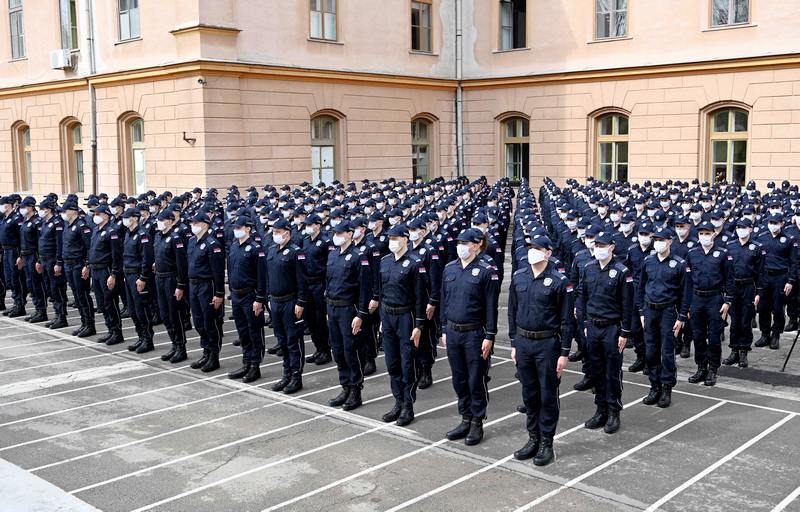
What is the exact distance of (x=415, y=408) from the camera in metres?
9.22

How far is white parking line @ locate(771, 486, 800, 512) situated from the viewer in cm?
641

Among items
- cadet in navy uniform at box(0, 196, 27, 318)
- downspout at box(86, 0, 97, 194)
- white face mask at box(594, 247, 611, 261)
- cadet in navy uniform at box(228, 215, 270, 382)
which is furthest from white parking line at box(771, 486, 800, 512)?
downspout at box(86, 0, 97, 194)

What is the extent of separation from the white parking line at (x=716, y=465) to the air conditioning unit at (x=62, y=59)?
75.6 feet

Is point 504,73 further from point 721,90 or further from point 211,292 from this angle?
point 211,292

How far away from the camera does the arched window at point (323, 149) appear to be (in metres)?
24.8

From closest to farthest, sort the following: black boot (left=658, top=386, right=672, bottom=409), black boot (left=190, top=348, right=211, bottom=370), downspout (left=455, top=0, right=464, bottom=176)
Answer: black boot (left=658, top=386, right=672, bottom=409), black boot (left=190, top=348, right=211, bottom=370), downspout (left=455, top=0, right=464, bottom=176)

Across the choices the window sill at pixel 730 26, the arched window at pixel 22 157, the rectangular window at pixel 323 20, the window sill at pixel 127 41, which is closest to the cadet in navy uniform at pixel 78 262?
the window sill at pixel 127 41

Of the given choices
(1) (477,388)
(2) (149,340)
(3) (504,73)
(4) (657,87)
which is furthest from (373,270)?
(3) (504,73)

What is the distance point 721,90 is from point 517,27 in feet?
24.3

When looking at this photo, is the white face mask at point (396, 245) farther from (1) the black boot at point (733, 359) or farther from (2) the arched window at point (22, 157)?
(2) the arched window at point (22, 157)

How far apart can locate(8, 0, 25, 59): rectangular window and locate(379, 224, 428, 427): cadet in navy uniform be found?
24.2m

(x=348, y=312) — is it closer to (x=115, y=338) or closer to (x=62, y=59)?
(x=115, y=338)

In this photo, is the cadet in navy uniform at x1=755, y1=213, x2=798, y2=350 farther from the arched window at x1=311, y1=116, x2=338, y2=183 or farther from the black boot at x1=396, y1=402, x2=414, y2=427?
the arched window at x1=311, y1=116, x2=338, y2=183

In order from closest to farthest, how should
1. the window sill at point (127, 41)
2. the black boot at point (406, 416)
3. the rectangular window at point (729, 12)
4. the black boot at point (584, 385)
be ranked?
1. the black boot at point (406, 416)
2. the black boot at point (584, 385)
3. the rectangular window at point (729, 12)
4. the window sill at point (127, 41)
